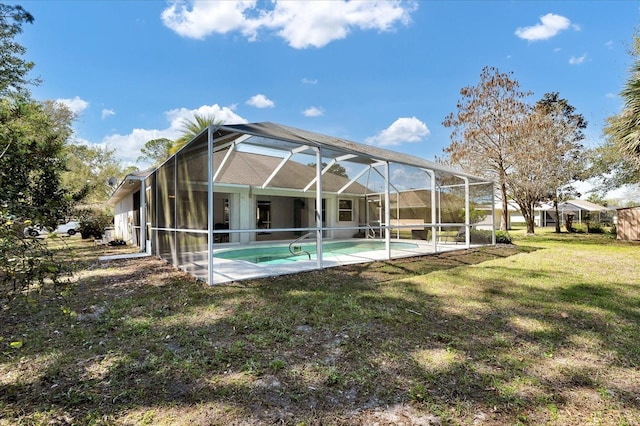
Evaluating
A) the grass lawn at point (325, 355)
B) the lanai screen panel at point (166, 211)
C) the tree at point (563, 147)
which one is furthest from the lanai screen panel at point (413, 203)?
the tree at point (563, 147)

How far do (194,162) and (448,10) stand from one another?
10516 millimetres

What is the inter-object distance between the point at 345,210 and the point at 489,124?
9.50m

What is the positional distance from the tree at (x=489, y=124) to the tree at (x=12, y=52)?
1984cm

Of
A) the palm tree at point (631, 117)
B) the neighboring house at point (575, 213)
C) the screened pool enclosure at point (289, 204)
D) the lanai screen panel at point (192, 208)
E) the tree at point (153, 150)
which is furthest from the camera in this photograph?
the tree at point (153, 150)

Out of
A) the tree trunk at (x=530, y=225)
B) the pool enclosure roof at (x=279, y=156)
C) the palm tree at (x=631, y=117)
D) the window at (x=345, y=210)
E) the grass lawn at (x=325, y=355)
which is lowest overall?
the grass lawn at (x=325, y=355)

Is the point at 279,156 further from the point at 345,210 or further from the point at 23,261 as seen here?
the point at 23,261

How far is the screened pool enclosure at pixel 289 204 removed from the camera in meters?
6.87

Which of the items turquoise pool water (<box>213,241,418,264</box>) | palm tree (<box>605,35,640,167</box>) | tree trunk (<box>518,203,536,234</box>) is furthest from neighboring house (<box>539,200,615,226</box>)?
turquoise pool water (<box>213,241,418,264</box>)

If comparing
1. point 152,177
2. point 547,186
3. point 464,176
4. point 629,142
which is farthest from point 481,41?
point 152,177

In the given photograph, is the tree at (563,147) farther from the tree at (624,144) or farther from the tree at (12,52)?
the tree at (12,52)

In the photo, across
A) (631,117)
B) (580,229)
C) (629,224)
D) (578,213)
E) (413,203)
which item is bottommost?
(580,229)

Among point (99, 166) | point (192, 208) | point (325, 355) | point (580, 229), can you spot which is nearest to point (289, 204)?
point (192, 208)

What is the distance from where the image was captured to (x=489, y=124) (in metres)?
17.5

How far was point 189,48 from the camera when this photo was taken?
14.4 meters
